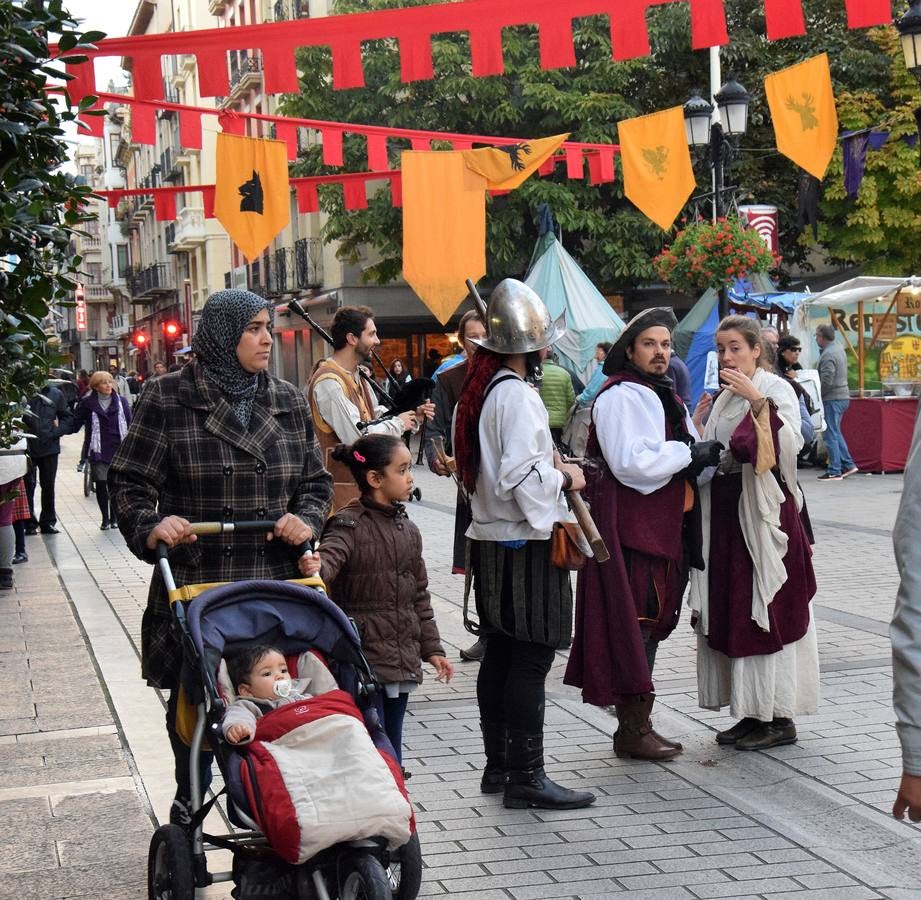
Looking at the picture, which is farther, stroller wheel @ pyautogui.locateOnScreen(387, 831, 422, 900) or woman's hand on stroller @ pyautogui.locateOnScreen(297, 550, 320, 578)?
woman's hand on stroller @ pyautogui.locateOnScreen(297, 550, 320, 578)

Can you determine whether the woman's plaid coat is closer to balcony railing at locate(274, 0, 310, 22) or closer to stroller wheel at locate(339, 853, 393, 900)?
stroller wheel at locate(339, 853, 393, 900)

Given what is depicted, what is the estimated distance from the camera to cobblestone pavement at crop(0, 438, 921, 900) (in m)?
4.66

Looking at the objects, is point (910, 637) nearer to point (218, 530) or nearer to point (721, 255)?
point (218, 530)

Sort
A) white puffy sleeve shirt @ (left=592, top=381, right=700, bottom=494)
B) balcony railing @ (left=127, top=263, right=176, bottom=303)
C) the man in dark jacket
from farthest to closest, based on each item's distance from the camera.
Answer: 1. balcony railing @ (left=127, top=263, right=176, bottom=303)
2. the man in dark jacket
3. white puffy sleeve shirt @ (left=592, top=381, right=700, bottom=494)

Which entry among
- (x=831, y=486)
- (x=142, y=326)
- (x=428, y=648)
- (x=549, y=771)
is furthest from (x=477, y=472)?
(x=142, y=326)

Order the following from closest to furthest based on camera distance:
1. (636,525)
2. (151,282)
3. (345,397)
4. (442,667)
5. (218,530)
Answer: (218,530) < (442,667) < (636,525) < (345,397) < (151,282)

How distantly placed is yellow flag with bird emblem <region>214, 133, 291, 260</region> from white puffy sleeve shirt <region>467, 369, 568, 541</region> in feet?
21.0

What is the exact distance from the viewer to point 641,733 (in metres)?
6.04

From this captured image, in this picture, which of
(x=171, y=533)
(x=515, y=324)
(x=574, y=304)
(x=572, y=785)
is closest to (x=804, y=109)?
(x=515, y=324)

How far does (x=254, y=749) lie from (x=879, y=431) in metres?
15.9

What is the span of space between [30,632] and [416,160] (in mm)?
4824

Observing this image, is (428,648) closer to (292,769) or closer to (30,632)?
(292,769)

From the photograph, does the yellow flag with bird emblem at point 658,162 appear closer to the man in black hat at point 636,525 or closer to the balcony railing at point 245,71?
the man in black hat at point 636,525

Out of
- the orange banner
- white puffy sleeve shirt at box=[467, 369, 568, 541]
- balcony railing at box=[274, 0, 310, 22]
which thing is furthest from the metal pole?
balcony railing at box=[274, 0, 310, 22]
